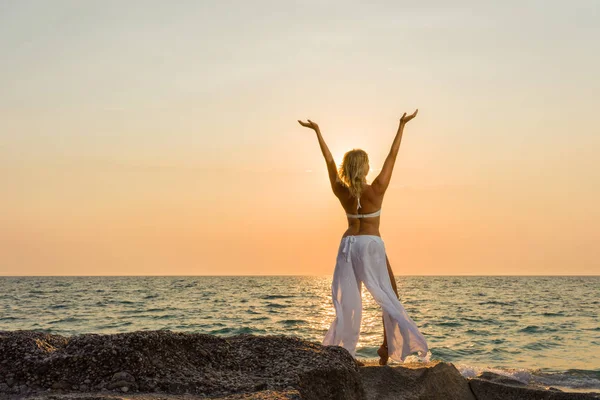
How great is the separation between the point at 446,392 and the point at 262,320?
1590 centimetres

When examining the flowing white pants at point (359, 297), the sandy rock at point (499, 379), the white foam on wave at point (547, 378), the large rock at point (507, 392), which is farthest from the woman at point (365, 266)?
the white foam on wave at point (547, 378)

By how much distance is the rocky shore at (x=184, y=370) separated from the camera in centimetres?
502

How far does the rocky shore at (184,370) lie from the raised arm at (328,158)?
223 cm

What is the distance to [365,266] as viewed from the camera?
766 cm

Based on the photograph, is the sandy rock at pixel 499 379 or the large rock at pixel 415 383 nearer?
the large rock at pixel 415 383

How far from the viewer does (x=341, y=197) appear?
7.90 m

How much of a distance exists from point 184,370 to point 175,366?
100 millimetres

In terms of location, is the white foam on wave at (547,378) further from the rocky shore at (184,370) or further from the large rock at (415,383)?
the rocky shore at (184,370)

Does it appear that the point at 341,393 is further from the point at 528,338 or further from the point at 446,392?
the point at 528,338

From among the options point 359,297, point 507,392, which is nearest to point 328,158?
point 359,297

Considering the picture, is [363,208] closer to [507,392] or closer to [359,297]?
[359,297]

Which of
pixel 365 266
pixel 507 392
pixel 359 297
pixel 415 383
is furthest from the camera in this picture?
pixel 359 297

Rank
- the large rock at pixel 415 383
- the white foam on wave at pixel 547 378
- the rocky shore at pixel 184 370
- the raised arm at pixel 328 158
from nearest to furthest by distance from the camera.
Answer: the rocky shore at pixel 184 370
the large rock at pixel 415 383
the raised arm at pixel 328 158
the white foam on wave at pixel 547 378

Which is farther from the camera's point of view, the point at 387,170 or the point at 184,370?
the point at 387,170
